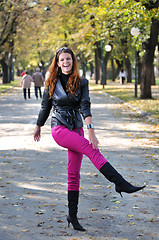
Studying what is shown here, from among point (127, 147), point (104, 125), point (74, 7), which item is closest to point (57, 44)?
point (74, 7)

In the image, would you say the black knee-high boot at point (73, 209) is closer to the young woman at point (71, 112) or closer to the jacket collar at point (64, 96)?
the young woman at point (71, 112)

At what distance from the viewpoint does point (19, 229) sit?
481 centimetres

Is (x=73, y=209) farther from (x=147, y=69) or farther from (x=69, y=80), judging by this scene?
(x=147, y=69)

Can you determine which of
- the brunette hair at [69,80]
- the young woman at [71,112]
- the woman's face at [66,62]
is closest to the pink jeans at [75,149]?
the young woman at [71,112]

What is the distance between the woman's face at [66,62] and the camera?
15.4 feet

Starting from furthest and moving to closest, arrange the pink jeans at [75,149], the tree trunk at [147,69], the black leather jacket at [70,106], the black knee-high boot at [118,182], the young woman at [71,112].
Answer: the tree trunk at [147,69], the black leather jacket at [70,106], the young woman at [71,112], the pink jeans at [75,149], the black knee-high boot at [118,182]

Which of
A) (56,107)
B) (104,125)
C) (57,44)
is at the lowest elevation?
(104,125)

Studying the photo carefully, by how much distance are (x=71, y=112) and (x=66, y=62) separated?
48cm

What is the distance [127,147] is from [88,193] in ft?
13.5

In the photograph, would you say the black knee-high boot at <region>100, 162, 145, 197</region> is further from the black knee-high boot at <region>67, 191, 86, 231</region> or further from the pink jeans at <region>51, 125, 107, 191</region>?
the black knee-high boot at <region>67, 191, 86, 231</region>

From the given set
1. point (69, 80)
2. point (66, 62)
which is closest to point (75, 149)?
point (69, 80)

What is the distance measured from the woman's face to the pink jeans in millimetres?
553

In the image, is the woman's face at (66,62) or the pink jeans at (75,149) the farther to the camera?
the woman's face at (66,62)

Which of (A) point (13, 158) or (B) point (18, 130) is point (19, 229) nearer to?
(A) point (13, 158)
